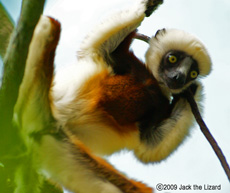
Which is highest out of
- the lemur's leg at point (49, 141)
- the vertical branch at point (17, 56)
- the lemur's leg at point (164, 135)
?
the vertical branch at point (17, 56)

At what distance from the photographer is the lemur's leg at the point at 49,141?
3.76m

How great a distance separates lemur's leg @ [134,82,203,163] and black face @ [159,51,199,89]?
403 mm

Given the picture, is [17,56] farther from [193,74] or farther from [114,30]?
[193,74]

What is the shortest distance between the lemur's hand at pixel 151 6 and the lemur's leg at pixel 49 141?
1.89 m

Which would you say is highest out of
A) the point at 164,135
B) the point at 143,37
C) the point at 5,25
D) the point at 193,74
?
the point at 5,25

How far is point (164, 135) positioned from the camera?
5.34 meters

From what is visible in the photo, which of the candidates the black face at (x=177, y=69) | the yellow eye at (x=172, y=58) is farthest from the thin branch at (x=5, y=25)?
the yellow eye at (x=172, y=58)

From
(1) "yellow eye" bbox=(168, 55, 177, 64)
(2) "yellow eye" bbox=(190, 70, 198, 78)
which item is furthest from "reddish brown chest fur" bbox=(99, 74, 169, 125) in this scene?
(2) "yellow eye" bbox=(190, 70, 198, 78)

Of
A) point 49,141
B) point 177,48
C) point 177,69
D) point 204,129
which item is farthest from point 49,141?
point 177,48

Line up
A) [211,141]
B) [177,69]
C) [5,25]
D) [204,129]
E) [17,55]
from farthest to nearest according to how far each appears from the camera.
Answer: [177,69], [5,25], [204,129], [211,141], [17,55]

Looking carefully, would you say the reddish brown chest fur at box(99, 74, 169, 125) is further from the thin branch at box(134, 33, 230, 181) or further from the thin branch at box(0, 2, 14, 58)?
the thin branch at box(0, 2, 14, 58)

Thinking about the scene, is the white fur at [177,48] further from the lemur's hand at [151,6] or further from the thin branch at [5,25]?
the thin branch at [5,25]

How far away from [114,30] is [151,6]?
72 cm

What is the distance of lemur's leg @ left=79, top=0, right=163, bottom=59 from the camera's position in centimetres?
502
